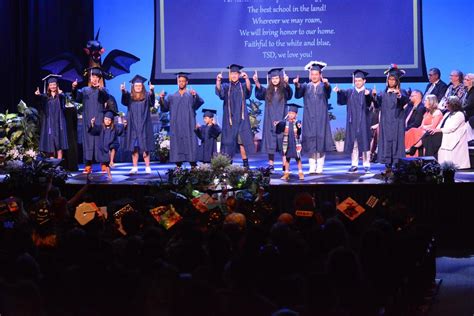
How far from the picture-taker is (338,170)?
10180 mm

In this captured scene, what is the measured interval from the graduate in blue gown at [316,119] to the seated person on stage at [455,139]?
177 cm

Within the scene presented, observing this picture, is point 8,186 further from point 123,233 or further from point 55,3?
point 55,3

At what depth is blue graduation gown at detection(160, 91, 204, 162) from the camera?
1017cm

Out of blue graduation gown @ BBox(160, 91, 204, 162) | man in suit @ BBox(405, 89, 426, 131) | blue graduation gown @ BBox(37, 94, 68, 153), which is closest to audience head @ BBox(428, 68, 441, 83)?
man in suit @ BBox(405, 89, 426, 131)

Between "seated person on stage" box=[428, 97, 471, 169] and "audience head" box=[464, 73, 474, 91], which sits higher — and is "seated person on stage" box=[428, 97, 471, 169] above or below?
below

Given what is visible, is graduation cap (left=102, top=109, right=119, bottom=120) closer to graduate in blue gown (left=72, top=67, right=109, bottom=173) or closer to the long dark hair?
graduate in blue gown (left=72, top=67, right=109, bottom=173)

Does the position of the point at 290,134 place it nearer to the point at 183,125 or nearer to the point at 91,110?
the point at 183,125

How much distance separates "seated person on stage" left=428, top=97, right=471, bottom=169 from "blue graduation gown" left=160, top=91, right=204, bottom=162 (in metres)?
3.49

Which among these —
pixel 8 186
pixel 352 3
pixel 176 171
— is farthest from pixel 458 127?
pixel 8 186

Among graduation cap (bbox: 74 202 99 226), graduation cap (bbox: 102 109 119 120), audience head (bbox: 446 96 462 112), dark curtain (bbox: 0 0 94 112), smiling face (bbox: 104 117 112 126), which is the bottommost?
graduation cap (bbox: 74 202 99 226)

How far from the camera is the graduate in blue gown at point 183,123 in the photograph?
10.2 metres

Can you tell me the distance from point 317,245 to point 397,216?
1096 mm

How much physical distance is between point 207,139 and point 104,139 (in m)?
1.42

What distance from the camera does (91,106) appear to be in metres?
10.3
